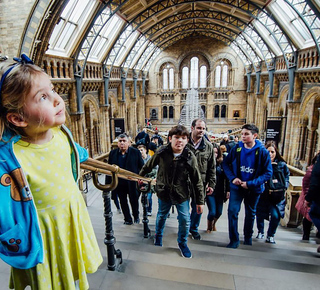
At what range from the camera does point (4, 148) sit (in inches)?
39.6

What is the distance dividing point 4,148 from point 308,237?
424 cm

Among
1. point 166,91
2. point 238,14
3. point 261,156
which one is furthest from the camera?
point 166,91

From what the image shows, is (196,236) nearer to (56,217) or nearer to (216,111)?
(56,217)

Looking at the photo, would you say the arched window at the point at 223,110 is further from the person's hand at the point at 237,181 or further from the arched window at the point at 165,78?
the person's hand at the point at 237,181

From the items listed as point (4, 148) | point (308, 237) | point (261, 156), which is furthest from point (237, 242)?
point (4, 148)

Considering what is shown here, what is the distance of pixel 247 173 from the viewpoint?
3.04 m

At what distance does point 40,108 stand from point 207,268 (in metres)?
2.08

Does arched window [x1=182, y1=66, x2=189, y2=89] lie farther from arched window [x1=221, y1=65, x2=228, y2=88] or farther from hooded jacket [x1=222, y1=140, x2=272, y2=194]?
hooded jacket [x1=222, y1=140, x2=272, y2=194]

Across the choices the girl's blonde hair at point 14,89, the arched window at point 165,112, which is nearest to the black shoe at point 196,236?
the girl's blonde hair at point 14,89

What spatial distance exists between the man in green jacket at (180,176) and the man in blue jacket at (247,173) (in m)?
0.64

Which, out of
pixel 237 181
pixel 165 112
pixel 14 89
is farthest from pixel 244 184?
pixel 165 112

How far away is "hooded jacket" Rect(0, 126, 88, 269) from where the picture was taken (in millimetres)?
991

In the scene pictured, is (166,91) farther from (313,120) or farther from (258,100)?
(313,120)

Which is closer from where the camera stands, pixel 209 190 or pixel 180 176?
pixel 180 176
